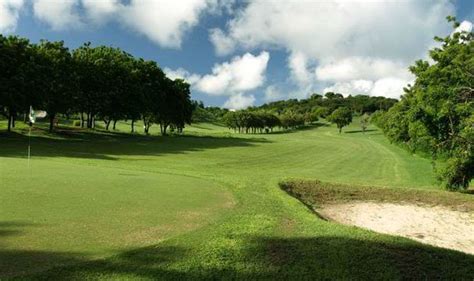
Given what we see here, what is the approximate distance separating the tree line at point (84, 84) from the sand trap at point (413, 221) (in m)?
34.5

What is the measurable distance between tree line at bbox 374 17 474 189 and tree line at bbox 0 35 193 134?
114 ft

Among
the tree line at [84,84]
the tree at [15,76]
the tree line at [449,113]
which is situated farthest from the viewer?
the tree line at [84,84]

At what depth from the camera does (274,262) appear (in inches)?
329

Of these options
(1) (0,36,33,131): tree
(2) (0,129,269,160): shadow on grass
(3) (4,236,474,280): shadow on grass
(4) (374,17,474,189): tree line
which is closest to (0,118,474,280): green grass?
(3) (4,236,474,280): shadow on grass

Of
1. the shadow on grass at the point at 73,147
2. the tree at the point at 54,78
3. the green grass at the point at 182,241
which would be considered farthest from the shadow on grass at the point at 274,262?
the tree at the point at 54,78

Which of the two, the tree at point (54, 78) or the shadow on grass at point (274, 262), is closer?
the shadow on grass at point (274, 262)

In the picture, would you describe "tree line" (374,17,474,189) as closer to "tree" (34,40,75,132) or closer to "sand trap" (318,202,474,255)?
"sand trap" (318,202,474,255)

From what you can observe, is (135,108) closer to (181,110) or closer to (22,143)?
(181,110)

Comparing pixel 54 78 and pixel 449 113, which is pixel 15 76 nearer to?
pixel 54 78

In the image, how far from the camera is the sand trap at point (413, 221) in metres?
13.9

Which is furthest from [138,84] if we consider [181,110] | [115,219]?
[115,219]

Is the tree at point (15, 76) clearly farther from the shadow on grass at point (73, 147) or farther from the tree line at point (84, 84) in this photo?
the shadow on grass at point (73, 147)

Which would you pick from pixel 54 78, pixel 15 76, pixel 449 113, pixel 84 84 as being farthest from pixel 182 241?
pixel 84 84

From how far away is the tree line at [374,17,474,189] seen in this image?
70.7ft
